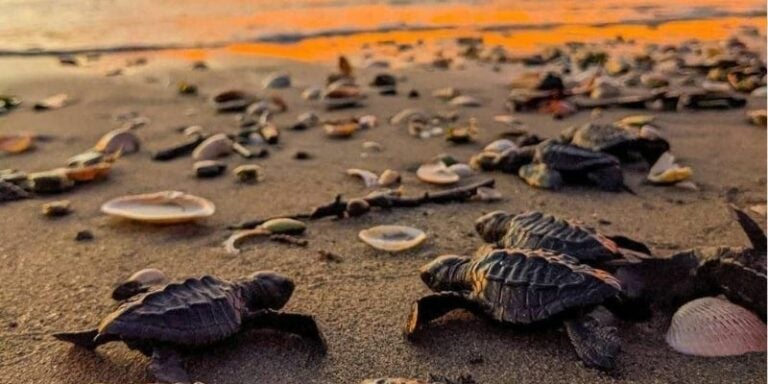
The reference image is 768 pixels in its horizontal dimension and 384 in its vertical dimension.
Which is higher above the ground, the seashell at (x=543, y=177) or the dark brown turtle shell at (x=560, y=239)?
the dark brown turtle shell at (x=560, y=239)

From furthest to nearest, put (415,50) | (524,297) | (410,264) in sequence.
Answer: (415,50)
(410,264)
(524,297)

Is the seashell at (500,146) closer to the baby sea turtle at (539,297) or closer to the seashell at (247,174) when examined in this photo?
the seashell at (247,174)

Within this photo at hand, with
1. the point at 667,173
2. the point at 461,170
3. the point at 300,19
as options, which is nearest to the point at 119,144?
the point at 461,170

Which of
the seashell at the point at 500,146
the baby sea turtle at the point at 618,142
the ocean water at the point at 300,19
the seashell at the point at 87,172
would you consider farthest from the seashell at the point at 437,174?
the ocean water at the point at 300,19

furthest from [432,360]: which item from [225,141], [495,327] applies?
[225,141]

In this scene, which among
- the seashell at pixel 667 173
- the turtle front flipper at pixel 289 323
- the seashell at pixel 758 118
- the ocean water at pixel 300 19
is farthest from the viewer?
the ocean water at pixel 300 19

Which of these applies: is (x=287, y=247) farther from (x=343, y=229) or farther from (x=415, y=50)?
(x=415, y=50)

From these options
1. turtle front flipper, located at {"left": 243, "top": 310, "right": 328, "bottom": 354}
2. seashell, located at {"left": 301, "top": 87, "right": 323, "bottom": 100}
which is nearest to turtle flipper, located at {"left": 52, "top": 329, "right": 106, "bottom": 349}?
turtle front flipper, located at {"left": 243, "top": 310, "right": 328, "bottom": 354}
